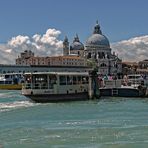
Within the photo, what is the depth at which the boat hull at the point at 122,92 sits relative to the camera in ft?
192

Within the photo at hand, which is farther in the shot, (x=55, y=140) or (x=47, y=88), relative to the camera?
(x=47, y=88)

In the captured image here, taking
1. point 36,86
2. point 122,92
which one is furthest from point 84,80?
point 36,86

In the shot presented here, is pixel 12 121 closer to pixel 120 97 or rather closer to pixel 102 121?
pixel 102 121

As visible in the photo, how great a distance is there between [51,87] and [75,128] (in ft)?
73.6

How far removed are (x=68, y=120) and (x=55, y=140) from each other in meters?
8.66

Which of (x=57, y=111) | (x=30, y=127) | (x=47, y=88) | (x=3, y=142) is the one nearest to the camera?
(x=3, y=142)

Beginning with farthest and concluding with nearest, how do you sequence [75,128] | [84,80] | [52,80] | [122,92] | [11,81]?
[11,81] < [122,92] < [84,80] < [52,80] < [75,128]

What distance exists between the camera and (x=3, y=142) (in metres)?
24.0

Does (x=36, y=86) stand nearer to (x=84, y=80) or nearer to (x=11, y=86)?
(x=84, y=80)

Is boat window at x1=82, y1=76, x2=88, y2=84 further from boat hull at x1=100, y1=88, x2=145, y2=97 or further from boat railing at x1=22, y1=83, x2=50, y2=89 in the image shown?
boat railing at x1=22, y1=83, x2=50, y2=89

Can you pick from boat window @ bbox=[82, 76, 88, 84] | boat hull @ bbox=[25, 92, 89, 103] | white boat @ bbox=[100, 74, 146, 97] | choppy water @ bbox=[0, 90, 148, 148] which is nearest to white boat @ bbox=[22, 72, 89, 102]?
boat hull @ bbox=[25, 92, 89, 103]

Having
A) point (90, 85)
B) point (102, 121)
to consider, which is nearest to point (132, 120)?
point (102, 121)

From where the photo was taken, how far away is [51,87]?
50.7 metres

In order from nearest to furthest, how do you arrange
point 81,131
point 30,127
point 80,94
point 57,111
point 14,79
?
1. point 81,131
2. point 30,127
3. point 57,111
4. point 80,94
5. point 14,79
